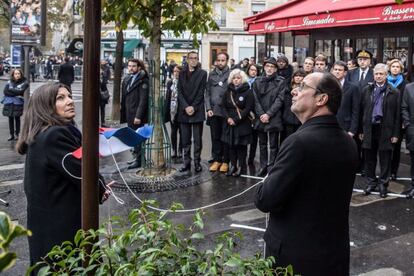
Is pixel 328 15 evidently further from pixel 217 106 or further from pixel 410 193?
pixel 410 193

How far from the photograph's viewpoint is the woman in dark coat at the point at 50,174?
3.09 meters

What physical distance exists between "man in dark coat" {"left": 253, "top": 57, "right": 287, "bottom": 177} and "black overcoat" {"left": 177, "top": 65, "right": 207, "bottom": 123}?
94 cm

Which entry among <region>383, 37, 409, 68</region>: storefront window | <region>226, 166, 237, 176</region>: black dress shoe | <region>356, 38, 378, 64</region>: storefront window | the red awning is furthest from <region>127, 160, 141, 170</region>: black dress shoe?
<region>356, 38, 378, 64</region>: storefront window

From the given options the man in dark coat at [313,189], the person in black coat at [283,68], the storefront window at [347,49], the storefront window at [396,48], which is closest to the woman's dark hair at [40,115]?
the man in dark coat at [313,189]

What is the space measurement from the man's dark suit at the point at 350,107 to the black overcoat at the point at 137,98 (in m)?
3.34

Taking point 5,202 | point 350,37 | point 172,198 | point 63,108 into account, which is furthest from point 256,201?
point 350,37

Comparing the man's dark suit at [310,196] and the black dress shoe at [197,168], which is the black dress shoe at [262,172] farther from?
the man's dark suit at [310,196]

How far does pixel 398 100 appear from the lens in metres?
7.42

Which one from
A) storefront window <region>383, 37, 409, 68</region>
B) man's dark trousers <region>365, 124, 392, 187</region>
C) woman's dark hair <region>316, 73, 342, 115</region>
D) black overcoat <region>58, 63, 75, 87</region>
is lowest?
man's dark trousers <region>365, 124, 392, 187</region>

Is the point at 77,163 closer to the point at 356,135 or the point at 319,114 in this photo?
the point at 319,114

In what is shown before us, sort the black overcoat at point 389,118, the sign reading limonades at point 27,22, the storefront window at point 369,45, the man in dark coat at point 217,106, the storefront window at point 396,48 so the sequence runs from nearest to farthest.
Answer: the black overcoat at point 389,118, the man in dark coat at point 217,106, the storefront window at point 396,48, the sign reading limonades at point 27,22, the storefront window at point 369,45

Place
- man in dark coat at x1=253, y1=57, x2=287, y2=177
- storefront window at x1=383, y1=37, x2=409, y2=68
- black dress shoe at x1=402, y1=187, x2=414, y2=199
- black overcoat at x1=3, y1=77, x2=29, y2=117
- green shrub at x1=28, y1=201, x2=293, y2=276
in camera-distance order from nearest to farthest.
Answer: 1. green shrub at x1=28, y1=201, x2=293, y2=276
2. black dress shoe at x1=402, y1=187, x2=414, y2=199
3. man in dark coat at x1=253, y1=57, x2=287, y2=177
4. storefront window at x1=383, y1=37, x2=409, y2=68
5. black overcoat at x1=3, y1=77, x2=29, y2=117

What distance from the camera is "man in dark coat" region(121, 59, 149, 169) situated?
351 inches

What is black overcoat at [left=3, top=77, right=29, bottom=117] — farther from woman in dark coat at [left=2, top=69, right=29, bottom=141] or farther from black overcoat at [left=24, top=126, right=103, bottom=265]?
black overcoat at [left=24, top=126, right=103, bottom=265]
